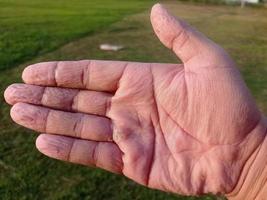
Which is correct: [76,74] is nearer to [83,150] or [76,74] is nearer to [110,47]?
[83,150]

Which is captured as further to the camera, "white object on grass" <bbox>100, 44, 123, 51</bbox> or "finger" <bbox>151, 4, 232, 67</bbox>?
"white object on grass" <bbox>100, 44, 123, 51</bbox>

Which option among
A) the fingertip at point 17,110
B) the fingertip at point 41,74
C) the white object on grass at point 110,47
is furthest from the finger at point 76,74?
the white object on grass at point 110,47

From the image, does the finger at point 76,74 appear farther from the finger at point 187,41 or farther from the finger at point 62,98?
the finger at point 187,41

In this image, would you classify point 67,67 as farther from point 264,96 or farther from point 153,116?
point 264,96

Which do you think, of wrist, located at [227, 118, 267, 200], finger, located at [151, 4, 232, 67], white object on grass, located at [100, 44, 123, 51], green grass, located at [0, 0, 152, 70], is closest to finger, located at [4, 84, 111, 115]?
finger, located at [151, 4, 232, 67]

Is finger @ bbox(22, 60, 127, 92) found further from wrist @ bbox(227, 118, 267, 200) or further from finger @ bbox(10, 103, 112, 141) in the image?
wrist @ bbox(227, 118, 267, 200)

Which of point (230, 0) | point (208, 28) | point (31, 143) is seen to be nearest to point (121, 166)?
point (31, 143)

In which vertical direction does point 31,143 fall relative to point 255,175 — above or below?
below
